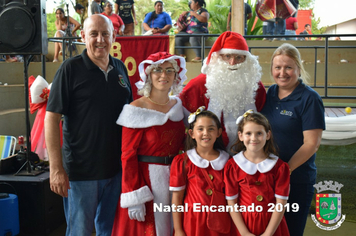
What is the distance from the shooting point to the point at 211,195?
6.48ft

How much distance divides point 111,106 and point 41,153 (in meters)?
1.90

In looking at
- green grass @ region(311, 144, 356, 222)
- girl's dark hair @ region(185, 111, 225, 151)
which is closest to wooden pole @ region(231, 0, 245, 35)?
green grass @ region(311, 144, 356, 222)

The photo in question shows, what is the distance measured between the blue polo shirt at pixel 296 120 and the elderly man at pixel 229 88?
170 mm

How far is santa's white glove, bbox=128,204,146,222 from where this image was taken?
6.66ft

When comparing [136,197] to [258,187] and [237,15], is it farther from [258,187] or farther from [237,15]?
[237,15]

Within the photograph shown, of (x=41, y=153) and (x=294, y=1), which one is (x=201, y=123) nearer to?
(x=41, y=153)

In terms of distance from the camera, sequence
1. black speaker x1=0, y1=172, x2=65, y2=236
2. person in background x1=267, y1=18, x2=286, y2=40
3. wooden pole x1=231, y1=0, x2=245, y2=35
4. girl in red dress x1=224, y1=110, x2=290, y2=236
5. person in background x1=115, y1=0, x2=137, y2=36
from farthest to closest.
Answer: person in background x1=115, y1=0, x2=137, y2=36 < person in background x1=267, y1=18, x2=286, y2=40 < wooden pole x1=231, y1=0, x2=245, y2=35 < black speaker x1=0, y1=172, x2=65, y2=236 < girl in red dress x1=224, y1=110, x2=290, y2=236

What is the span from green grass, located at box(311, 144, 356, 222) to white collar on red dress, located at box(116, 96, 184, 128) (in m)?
2.97

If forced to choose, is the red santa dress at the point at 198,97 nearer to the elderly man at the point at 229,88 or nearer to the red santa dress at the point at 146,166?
the elderly man at the point at 229,88

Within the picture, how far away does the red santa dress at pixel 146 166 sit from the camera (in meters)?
2.05

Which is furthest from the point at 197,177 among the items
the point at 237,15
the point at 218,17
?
the point at 218,17

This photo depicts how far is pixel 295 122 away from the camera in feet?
6.95

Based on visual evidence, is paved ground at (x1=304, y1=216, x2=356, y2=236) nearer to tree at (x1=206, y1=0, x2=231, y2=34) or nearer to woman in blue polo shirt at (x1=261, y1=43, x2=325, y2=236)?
woman in blue polo shirt at (x1=261, y1=43, x2=325, y2=236)

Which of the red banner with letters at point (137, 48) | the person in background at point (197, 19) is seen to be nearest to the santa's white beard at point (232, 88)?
the red banner with letters at point (137, 48)
